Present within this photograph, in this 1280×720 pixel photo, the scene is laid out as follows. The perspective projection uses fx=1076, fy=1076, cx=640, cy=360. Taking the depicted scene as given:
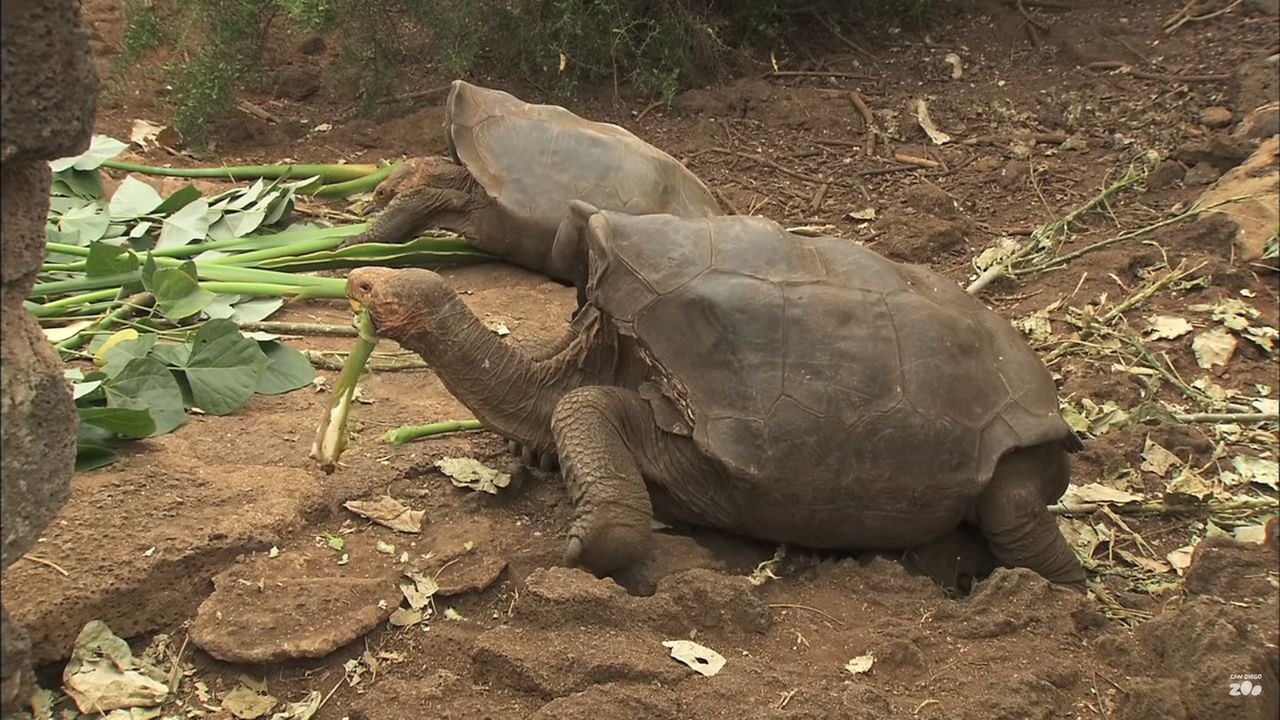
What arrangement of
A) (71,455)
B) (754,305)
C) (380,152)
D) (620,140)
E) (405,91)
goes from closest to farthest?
(71,455)
(754,305)
(620,140)
(380,152)
(405,91)

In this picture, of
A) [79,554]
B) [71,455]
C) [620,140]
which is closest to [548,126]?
[620,140]

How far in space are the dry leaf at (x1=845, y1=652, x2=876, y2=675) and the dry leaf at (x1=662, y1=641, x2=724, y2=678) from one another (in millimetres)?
309

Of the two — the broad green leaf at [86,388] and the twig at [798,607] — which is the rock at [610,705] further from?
the broad green leaf at [86,388]

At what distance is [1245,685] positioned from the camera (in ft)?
6.72

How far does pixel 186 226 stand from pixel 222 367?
1564mm

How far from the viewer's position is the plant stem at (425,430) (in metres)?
3.52

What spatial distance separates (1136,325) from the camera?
4.45 meters

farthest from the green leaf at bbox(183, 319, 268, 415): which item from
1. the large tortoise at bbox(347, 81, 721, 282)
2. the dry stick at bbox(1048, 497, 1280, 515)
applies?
the dry stick at bbox(1048, 497, 1280, 515)

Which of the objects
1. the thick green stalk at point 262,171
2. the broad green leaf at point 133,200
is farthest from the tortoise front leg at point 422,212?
the broad green leaf at point 133,200

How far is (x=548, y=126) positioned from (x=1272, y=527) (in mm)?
4286

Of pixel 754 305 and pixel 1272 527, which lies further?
pixel 754 305

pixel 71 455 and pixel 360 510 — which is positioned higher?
pixel 71 455

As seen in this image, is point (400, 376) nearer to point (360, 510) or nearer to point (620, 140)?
point (360, 510)

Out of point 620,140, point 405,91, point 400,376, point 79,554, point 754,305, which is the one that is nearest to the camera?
point 79,554
